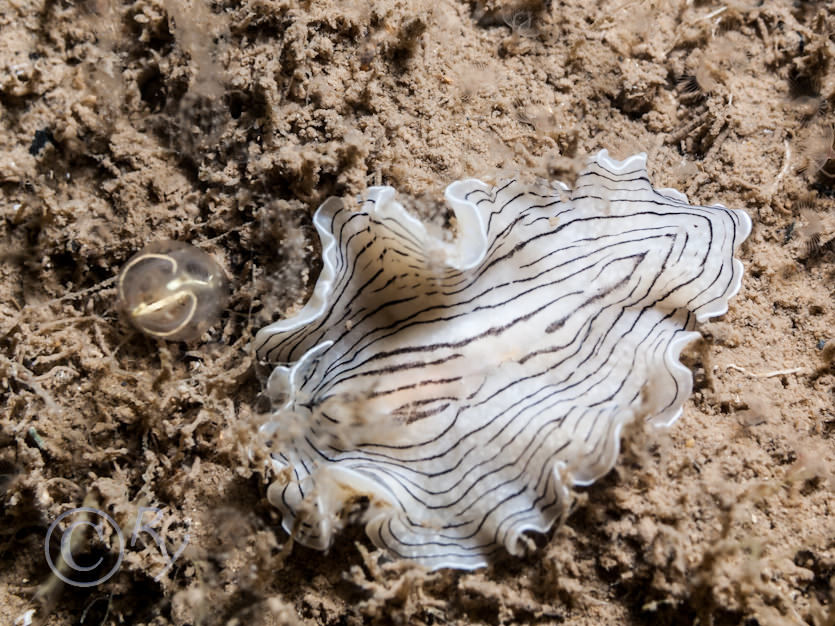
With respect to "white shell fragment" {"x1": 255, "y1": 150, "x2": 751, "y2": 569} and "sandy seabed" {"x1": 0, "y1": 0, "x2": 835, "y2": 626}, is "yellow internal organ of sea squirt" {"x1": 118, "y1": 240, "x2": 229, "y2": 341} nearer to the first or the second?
"sandy seabed" {"x1": 0, "y1": 0, "x2": 835, "y2": 626}

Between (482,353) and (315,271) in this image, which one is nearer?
(482,353)

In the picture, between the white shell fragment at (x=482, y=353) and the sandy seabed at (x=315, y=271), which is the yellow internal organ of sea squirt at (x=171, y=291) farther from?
the white shell fragment at (x=482, y=353)

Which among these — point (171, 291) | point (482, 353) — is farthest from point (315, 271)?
point (482, 353)

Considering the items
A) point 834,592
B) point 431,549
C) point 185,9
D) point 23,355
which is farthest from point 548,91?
point 23,355

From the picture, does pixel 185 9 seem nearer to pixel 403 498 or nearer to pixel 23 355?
pixel 23 355

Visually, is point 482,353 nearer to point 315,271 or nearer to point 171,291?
point 315,271

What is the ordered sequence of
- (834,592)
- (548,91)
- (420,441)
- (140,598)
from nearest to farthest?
(834,592)
(420,441)
(140,598)
(548,91)
